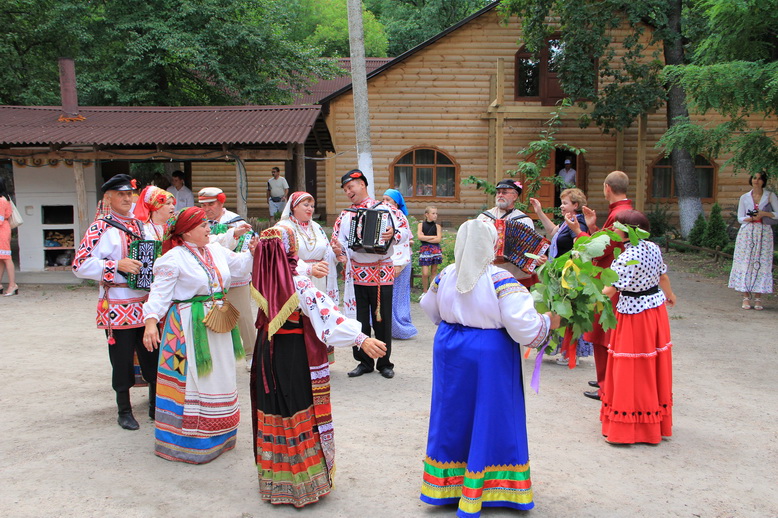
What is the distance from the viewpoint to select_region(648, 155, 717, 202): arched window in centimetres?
1973

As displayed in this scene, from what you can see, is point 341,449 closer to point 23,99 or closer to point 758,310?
point 758,310

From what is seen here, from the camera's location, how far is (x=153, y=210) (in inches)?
212

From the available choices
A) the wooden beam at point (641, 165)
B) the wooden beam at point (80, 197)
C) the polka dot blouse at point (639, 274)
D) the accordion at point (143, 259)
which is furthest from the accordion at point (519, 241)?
the wooden beam at point (641, 165)

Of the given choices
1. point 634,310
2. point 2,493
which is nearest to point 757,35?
point 634,310

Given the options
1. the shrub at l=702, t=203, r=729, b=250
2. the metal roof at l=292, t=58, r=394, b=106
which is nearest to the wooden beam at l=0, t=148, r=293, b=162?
the shrub at l=702, t=203, r=729, b=250

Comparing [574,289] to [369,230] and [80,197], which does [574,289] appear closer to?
[369,230]

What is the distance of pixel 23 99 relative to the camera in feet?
60.6

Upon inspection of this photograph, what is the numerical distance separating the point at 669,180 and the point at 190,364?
18.7 m

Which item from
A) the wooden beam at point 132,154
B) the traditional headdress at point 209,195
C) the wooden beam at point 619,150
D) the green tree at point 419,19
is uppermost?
the green tree at point 419,19

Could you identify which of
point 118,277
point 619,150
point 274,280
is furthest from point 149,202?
point 619,150

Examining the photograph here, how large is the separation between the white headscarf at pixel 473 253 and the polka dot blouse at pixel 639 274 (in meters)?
1.67

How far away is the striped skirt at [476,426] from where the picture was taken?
362cm

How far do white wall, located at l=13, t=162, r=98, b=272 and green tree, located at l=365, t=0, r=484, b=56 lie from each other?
27935mm

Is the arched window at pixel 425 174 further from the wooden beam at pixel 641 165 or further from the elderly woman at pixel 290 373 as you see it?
the elderly woman at pixel 290 373
